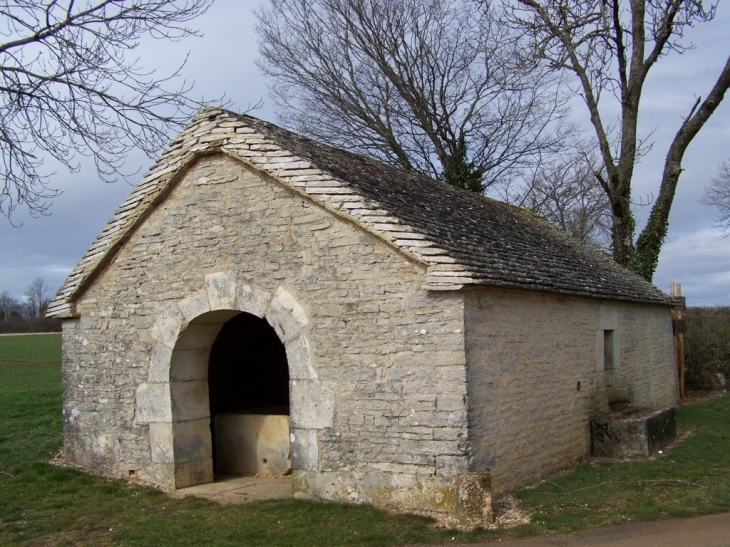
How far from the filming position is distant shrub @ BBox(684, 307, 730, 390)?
19016 mm

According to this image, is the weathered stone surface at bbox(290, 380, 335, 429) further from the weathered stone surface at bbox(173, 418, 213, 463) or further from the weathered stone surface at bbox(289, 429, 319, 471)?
the weathered stone surface at bbox(173, 418, 213, 463)

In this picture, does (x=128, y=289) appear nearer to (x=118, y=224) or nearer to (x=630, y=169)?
(x=118, y=224)

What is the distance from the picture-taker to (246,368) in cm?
1178

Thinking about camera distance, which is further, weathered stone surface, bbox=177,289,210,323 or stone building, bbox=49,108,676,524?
weathered stone surface, bbox=177,289,210,323

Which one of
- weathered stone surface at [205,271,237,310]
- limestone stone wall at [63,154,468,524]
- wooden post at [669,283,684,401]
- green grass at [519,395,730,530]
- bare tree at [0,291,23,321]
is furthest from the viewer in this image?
bare tree at [0,291,23,321]

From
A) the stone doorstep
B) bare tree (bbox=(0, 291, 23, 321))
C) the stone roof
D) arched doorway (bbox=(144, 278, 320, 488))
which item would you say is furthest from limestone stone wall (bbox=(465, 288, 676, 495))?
bare tree (bbox=(0, 291, 23, 321))

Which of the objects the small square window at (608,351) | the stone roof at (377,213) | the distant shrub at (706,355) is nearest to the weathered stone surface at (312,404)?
the stone roof at (377,213)

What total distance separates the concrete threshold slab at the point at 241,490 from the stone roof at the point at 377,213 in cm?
298

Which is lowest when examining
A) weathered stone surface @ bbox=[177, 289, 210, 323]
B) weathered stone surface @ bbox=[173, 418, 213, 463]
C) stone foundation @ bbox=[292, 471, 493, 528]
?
stone foundation @ bbox=[292, 471, 493, 528]

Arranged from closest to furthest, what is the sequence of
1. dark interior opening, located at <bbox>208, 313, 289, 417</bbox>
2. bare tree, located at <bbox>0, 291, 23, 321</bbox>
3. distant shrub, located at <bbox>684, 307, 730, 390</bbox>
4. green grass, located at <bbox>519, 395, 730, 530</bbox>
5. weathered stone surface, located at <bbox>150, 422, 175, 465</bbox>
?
green grass, located at <bbox>519, 395, 730, 530</bbox>, weathered stone surface, located at <bbox>150, 422, 175, 465</bbox>, dark interior opening, located at <bbox>208, 313, 289, 417</bbox>, distant shrub, located at <bbox>684, 307, 730, 390</bbox>, bare tree, located at <bbox>0, 291, 23, 321</bbox>

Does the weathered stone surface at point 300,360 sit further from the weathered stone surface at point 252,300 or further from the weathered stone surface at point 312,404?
the weathered stone surface at point 252,300

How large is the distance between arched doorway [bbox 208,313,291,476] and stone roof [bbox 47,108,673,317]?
6.95 feet

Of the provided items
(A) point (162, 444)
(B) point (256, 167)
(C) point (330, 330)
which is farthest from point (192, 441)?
(B) point (256, 167)

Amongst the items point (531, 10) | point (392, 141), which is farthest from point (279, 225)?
point (392, 141)
